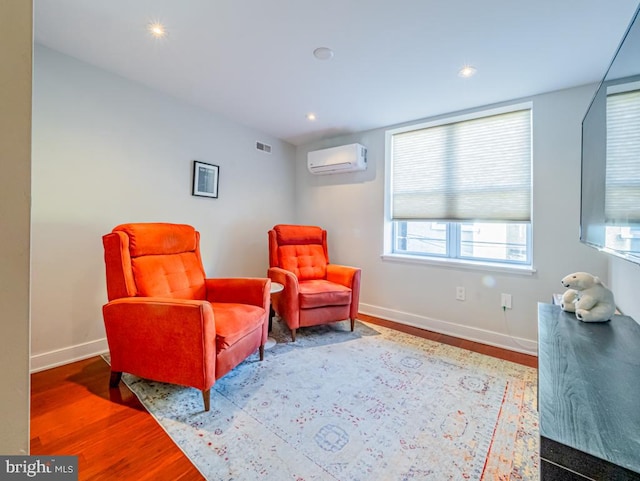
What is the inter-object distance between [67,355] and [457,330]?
3364 mm

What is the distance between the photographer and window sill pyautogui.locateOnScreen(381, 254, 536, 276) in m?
2.48

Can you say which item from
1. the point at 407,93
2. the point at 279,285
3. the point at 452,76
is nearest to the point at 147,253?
the point at 279,285

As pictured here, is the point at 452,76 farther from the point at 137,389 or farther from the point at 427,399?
the point at 137,389

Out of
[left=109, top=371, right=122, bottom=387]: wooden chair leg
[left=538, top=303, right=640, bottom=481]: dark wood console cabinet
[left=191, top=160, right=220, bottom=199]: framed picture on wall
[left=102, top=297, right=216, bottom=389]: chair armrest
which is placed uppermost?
[left=191, top=160, right=220, bottom=199]: framed picture on wall

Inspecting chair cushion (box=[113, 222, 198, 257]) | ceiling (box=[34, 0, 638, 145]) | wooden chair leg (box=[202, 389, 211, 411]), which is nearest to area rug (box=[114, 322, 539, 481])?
wooden chair leg (box=[202, 389, 211, 411])

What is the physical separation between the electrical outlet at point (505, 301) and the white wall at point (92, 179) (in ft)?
9.42

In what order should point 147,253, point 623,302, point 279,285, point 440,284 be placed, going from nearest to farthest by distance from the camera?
point 623,302 < point 147,253 < point 279,285 < point 440,284

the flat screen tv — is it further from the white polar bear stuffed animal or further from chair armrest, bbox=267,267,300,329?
chair armrest, bbox=267,267,300,329

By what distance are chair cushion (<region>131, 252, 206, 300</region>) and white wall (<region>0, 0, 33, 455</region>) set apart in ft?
4.86

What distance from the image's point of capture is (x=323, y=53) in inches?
75.2

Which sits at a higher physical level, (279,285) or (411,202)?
(411,202)

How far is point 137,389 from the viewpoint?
1.82 meters

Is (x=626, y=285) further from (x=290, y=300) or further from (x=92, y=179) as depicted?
(x=92, y=179)

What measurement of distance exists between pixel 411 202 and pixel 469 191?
0.60 m
